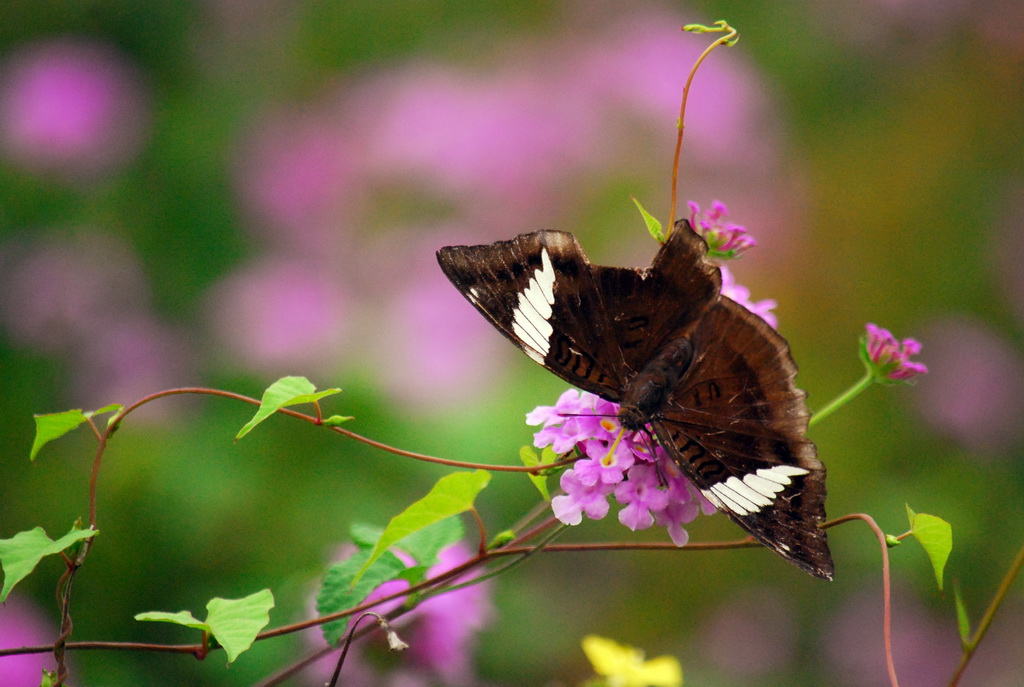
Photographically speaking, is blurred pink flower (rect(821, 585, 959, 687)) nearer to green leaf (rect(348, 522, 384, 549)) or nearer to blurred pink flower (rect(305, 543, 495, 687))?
blurred pink flower (rect(305, 543, 495, 687))

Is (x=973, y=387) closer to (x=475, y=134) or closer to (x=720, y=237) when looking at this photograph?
(x=475, y=134)

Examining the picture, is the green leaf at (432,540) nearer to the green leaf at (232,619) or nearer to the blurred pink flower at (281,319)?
the green leaf at (232,619)

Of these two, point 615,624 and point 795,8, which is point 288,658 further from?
point 795,8

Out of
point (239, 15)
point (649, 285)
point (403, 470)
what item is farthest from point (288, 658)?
point (239, 15)

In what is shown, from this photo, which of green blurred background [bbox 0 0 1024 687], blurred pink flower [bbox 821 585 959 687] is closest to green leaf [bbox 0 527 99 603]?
green blurred background [bbox 0 0 1024 687]

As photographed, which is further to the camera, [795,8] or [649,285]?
[795,8]

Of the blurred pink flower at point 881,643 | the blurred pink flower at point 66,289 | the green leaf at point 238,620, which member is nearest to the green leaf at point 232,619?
the green leaf at point 238,620

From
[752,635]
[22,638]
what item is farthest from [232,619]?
[752,635]
